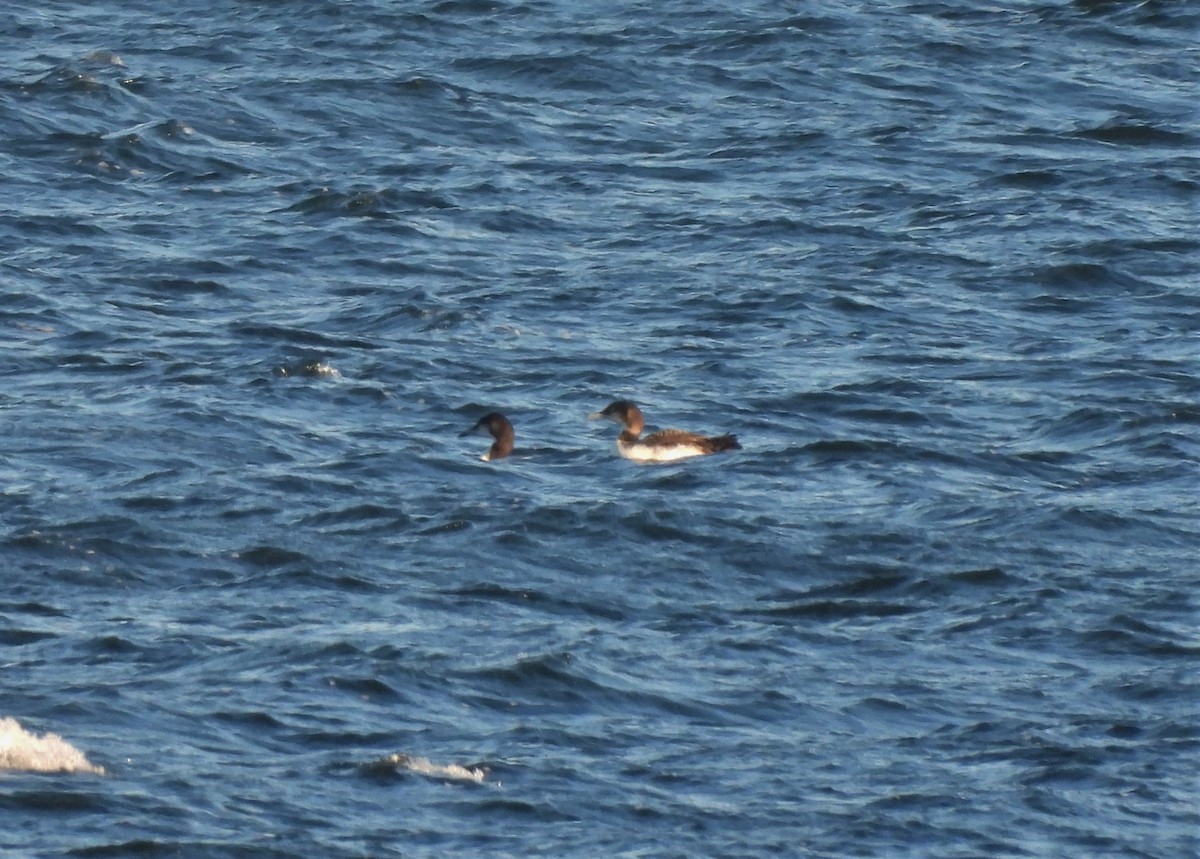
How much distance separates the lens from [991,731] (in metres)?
12.1

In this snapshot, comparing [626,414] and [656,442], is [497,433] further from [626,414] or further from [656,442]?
[656,442]

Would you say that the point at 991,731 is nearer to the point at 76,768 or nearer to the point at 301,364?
the point at 76,768

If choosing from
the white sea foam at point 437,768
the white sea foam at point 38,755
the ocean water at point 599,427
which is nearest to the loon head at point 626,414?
the ocean water at point 599,427

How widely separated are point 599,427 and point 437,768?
644 cm

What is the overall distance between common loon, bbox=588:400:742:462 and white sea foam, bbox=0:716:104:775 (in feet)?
19.7

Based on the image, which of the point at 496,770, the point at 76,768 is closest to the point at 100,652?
the point at 76,768

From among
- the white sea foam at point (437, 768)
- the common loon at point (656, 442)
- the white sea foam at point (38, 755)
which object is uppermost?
the white sea foam at point (38, 755)

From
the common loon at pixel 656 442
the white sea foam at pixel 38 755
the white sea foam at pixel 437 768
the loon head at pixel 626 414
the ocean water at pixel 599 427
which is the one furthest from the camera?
the loon head at pixel 626 414

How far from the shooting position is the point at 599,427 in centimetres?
1742

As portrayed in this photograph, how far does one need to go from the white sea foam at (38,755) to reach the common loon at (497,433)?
5651 millimetres

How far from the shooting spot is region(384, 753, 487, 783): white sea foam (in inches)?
439

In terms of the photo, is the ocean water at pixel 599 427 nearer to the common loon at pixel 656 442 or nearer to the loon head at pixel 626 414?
the common loon at pixel 656 442

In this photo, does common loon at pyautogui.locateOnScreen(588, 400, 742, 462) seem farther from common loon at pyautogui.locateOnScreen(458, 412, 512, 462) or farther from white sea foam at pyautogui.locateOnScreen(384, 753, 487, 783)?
white sea foam at pyautogui.locateOnScreen(384, 753, 487, 783)

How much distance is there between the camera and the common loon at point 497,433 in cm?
1634
